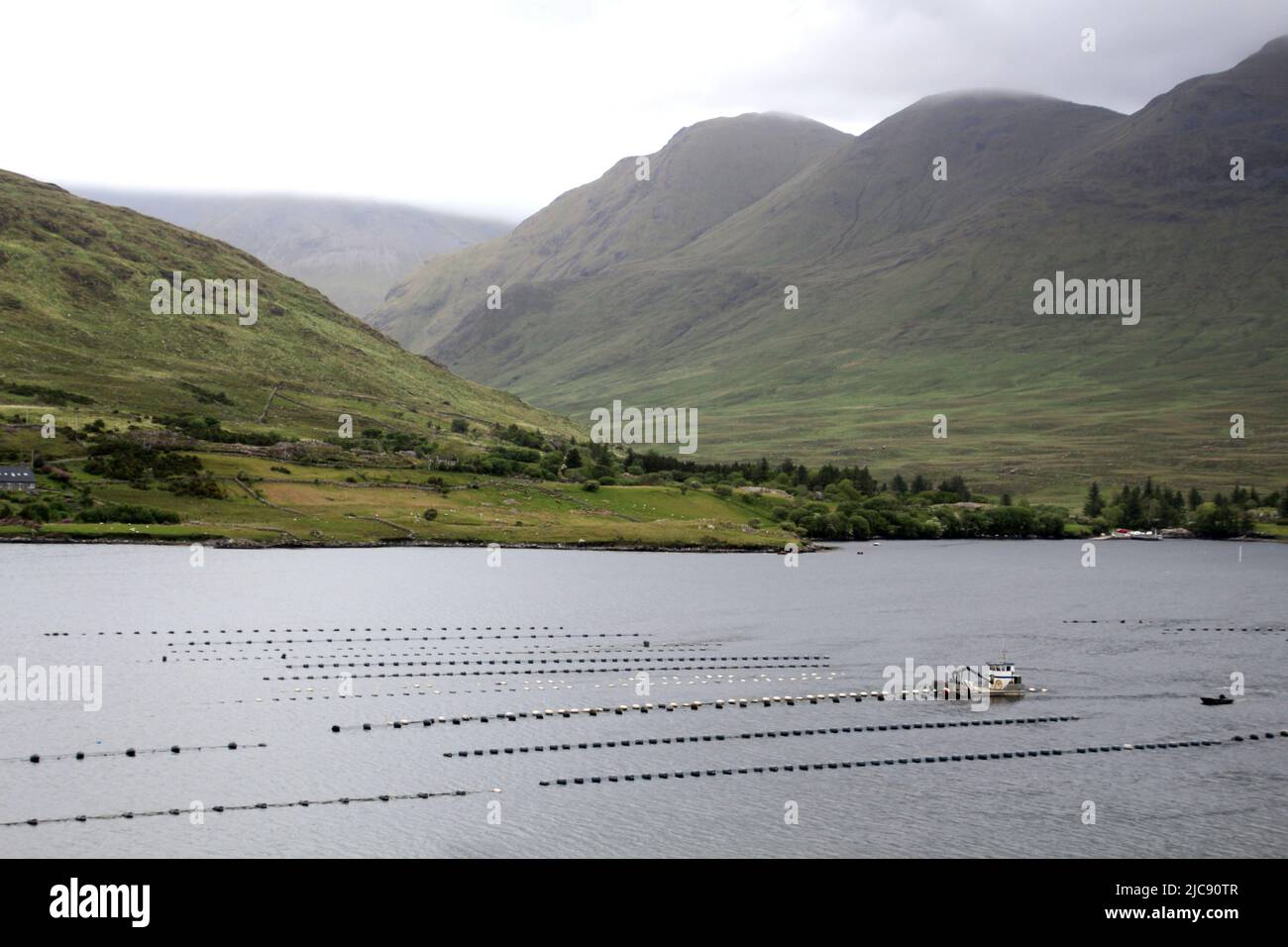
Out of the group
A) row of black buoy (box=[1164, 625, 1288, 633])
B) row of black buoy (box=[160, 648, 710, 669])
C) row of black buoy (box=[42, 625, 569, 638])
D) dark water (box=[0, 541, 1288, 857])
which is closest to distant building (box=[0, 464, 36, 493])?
dark water (box=[0, 541, 1288, 857])

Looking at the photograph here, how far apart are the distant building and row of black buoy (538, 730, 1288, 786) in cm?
13810

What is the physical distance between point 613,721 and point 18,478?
129 metres

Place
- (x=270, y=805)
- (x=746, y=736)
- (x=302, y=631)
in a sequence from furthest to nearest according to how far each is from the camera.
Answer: (x=302, y=631) → (x=746, y=736) → (x=270, y=805)

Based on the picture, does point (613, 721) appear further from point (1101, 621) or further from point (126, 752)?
point (1101, 621)

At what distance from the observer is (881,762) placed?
250 feet

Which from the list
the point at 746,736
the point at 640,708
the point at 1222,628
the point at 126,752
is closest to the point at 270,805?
the point at 126,752

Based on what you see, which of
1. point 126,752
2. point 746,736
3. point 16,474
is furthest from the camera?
point 16,474

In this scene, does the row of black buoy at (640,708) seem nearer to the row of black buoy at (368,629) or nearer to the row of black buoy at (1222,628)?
the row of black buoy at (368,629)

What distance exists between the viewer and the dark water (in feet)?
203

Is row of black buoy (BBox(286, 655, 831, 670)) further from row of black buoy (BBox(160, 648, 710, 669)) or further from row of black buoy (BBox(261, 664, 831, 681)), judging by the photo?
row of black buoy (BBox(261, 664, 831, 681))

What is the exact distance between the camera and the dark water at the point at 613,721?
203 ft

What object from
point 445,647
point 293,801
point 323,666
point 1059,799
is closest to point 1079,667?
point 1059,799

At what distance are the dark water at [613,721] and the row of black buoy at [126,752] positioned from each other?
2.36ft
